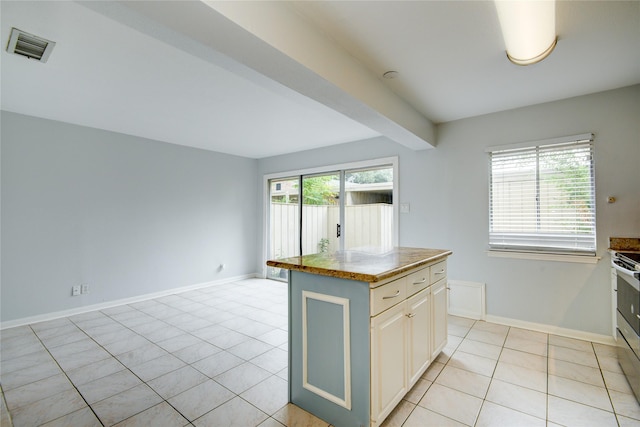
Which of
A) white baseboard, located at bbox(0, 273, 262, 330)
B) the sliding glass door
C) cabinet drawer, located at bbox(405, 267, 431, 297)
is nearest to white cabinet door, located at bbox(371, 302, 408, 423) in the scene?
cabinet drawer, located at bbox(405, 267, 431, 297)

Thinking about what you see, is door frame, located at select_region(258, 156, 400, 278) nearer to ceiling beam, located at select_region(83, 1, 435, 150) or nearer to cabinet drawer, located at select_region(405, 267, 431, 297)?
ceiling beam, located at select_region(83, 1, 435, 150)

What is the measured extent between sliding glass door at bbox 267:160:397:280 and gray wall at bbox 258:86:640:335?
0.35 meters

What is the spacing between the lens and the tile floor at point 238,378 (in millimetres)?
1831

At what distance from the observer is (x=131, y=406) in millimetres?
1953

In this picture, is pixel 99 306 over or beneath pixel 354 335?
beneath

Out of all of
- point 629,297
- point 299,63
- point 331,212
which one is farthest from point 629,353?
point 331,212

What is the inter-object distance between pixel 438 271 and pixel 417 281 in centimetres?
48

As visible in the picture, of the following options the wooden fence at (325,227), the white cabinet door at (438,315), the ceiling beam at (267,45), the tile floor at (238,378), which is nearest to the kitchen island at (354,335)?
the tile floor at (238,378)

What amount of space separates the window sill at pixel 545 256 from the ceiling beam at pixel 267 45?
2119 millimetres

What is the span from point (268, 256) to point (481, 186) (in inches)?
157

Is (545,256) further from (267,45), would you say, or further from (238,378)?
(267,45)

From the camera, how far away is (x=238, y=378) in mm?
2287

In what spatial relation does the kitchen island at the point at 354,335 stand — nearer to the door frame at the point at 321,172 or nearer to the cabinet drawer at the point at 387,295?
the cabinet drawer at the point at 387,295

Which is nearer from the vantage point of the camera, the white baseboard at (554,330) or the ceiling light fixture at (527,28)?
the ceiling light fixture at (527,28)
